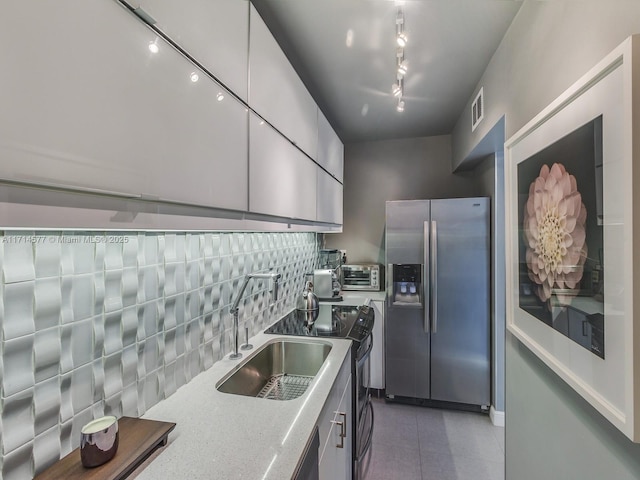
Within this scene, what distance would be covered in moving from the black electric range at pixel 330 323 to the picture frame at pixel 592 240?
3.18 ft

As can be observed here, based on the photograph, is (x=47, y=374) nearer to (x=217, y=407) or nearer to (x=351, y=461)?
(x=217, y=407)

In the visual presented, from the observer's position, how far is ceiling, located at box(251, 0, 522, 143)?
1.51 meters

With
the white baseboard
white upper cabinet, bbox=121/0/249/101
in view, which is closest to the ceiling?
white upper cabinet, bbox=121/0/249/101

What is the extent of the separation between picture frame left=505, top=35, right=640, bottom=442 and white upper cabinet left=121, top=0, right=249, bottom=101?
3.52 ft

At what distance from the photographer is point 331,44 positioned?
1801 mm

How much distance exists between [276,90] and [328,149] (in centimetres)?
110

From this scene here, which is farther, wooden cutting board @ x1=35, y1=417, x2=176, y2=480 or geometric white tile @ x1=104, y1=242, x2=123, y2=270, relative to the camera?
geometric white tile @ x1=104, y1=242, x2=123, y2=270

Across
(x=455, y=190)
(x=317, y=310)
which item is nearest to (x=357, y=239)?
(x=455, y=190)

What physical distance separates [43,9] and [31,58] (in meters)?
0.09

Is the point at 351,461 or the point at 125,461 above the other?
the point at 125,461

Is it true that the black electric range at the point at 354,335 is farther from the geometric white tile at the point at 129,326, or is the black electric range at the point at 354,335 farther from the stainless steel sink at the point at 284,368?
the geometric white tile at the point at 129,326

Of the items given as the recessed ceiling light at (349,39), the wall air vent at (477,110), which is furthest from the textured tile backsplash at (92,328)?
the wall air vent at (477,110)

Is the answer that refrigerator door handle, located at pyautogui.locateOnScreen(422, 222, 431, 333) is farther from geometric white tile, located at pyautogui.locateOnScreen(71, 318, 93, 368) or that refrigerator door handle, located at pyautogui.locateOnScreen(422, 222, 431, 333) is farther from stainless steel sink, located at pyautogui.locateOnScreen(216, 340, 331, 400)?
geometric white tile, located at pyautogui.locateOnScreen(71, 318, 93, 368)

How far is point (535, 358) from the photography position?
1312 mm
